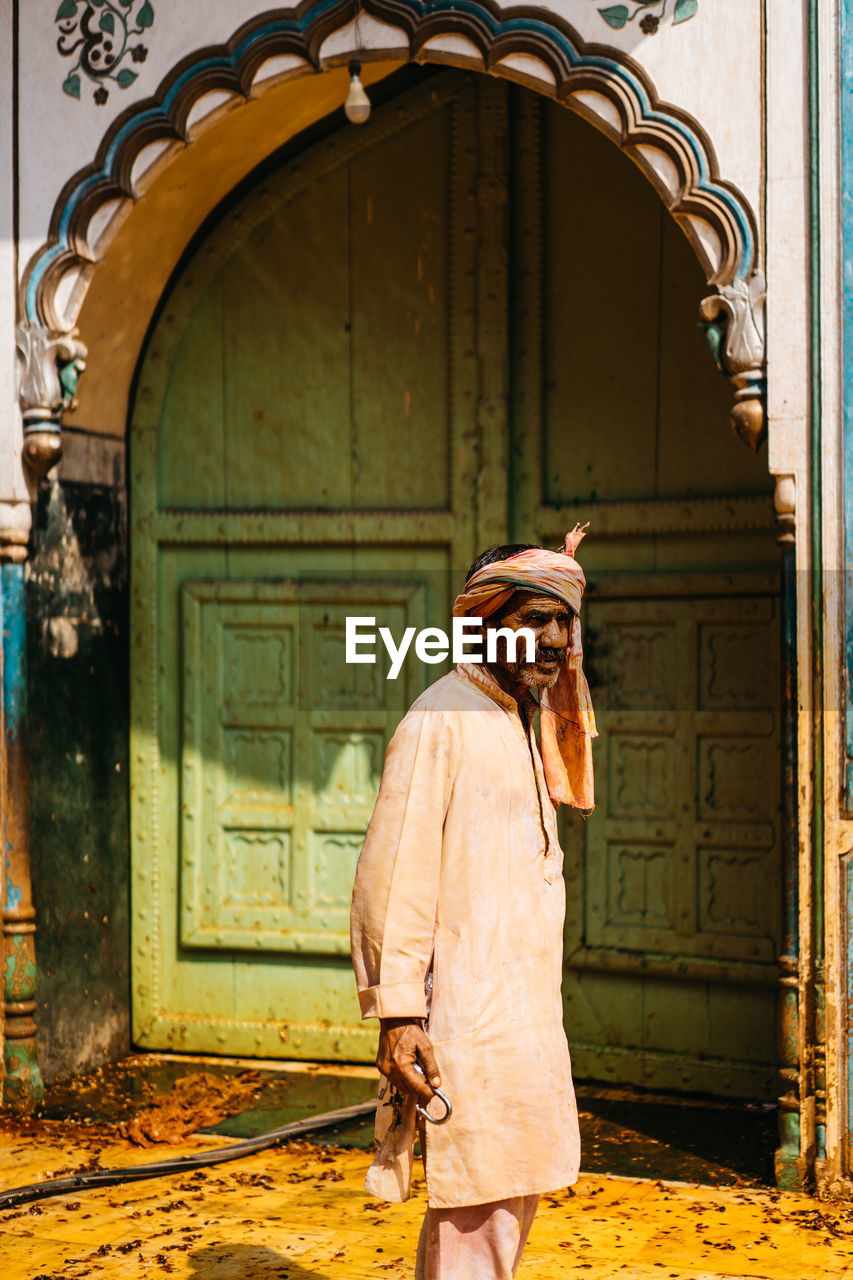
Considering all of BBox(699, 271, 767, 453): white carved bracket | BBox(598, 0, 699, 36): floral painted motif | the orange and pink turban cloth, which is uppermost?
BBox(598, 0, 699, 36): floral painted motif

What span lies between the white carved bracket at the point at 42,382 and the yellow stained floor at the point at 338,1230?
223 centimetres

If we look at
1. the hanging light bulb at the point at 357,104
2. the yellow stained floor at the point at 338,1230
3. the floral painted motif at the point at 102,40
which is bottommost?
the yellow stained floor at the point at 338,1230

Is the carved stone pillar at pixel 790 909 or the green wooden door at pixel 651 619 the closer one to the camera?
the carved stone pillar at pixel 790 909

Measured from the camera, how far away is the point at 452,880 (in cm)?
281

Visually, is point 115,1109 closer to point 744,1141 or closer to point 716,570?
point 744,1141

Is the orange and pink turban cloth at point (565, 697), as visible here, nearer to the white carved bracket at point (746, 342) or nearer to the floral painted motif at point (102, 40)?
the white carved bracket at point (746, 342)

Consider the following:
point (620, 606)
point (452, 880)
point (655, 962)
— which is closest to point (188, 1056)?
point (655, 962)

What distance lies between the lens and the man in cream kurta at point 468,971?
272 centimetres

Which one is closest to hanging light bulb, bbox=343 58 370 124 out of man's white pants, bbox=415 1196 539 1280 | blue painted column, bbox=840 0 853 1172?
blue painted column, bbox=840 0 853 1172

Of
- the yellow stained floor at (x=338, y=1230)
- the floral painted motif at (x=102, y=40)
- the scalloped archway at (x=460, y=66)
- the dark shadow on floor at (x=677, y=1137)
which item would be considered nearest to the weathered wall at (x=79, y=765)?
the scalloped archway at (x=460, y=66)

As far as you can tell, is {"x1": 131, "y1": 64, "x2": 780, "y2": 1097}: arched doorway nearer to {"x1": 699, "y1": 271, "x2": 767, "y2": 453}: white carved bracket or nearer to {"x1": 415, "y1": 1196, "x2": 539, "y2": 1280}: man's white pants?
{"x1": 699, "y1": 271, "x2": 767, "y2": 453}: white carved bracket

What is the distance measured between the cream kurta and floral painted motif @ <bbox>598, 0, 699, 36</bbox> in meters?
2.44

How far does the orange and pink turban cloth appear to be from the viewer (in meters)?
2.92

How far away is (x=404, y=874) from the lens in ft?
9.06
